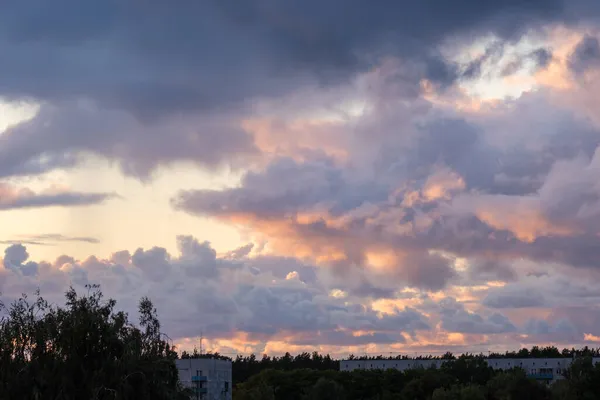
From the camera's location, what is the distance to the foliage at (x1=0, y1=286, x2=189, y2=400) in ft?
217

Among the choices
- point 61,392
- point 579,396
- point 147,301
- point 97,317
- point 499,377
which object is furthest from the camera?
point 499,377

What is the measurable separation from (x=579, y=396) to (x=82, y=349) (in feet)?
418

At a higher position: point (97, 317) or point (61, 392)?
point (97, 317)

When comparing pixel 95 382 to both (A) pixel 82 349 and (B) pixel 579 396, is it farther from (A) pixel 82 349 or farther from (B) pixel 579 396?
(B) pixel 579 396

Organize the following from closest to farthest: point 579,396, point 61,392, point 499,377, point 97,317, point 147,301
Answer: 1. point 61,392
2. point 97,317
3. point 147,301
4. point 579,396
5. point 499,377

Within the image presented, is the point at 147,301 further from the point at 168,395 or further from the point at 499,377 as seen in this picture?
the point at 499,377

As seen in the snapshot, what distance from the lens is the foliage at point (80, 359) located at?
66062 mm

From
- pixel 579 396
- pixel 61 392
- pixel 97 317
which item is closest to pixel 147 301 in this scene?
pixel 97 317

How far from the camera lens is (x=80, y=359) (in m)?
67.7

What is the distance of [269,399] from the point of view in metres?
195

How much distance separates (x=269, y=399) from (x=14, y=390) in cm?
13306

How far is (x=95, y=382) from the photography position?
216 feet

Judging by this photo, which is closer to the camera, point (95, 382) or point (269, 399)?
point (95, 382)

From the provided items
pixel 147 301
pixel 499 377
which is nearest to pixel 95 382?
pixel 147 301
